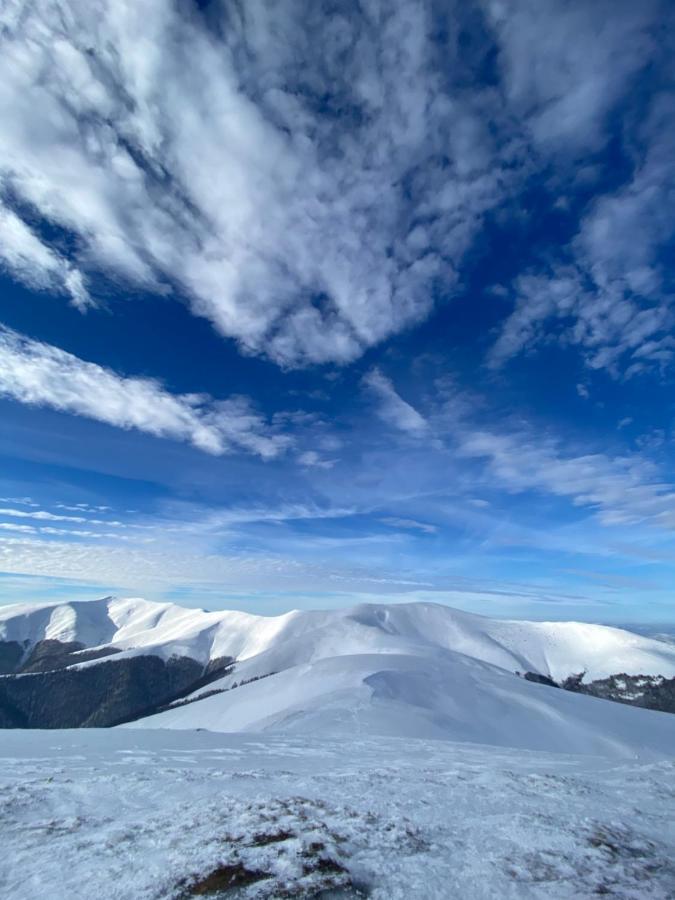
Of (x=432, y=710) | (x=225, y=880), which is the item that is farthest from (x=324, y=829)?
(x=432, y=710)

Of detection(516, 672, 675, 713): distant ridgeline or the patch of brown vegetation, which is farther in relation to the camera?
detection(516, 672, 675, 713): distant ridgeline

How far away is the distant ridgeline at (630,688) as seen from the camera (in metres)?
158

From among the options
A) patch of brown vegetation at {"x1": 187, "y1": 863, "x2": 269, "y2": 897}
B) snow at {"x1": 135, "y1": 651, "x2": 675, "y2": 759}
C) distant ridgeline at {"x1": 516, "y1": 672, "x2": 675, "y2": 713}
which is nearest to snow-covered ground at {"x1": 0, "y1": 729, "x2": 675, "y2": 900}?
patch of brown vegetation at {"x1": 187, "y1": 863, "x2": 269, "y2": 897}

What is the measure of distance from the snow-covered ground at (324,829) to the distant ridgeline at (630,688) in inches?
7030

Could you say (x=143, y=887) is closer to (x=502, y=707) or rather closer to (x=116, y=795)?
(x=116, y=795)

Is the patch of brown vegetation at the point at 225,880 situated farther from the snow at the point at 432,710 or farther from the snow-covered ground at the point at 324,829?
the snow at the point at 432,710

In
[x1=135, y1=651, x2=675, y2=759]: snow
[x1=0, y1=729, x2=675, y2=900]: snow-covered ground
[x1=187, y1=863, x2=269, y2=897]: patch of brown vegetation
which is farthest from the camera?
[x1=135, y1=651, x2=675, y2=759]: snow

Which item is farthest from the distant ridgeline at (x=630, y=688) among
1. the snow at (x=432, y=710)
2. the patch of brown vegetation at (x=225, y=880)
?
the patch of brown vegetation at (x=225, y=880)

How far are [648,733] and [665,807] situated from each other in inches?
1724

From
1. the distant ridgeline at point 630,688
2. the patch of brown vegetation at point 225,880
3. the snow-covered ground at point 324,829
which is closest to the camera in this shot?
the patch of brown vegetation at point 225,880

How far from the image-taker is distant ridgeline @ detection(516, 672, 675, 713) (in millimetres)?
157750

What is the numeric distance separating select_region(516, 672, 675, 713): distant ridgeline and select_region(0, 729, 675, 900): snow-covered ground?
178560mm

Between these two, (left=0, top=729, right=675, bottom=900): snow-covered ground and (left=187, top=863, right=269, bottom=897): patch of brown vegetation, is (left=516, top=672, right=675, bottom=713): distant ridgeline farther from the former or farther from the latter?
(left=187, top=863, right=269, bottom=897): patch of brown vegetation

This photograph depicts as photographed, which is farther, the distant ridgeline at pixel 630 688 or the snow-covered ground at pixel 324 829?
the distant ridgeline at pixel 630 688
